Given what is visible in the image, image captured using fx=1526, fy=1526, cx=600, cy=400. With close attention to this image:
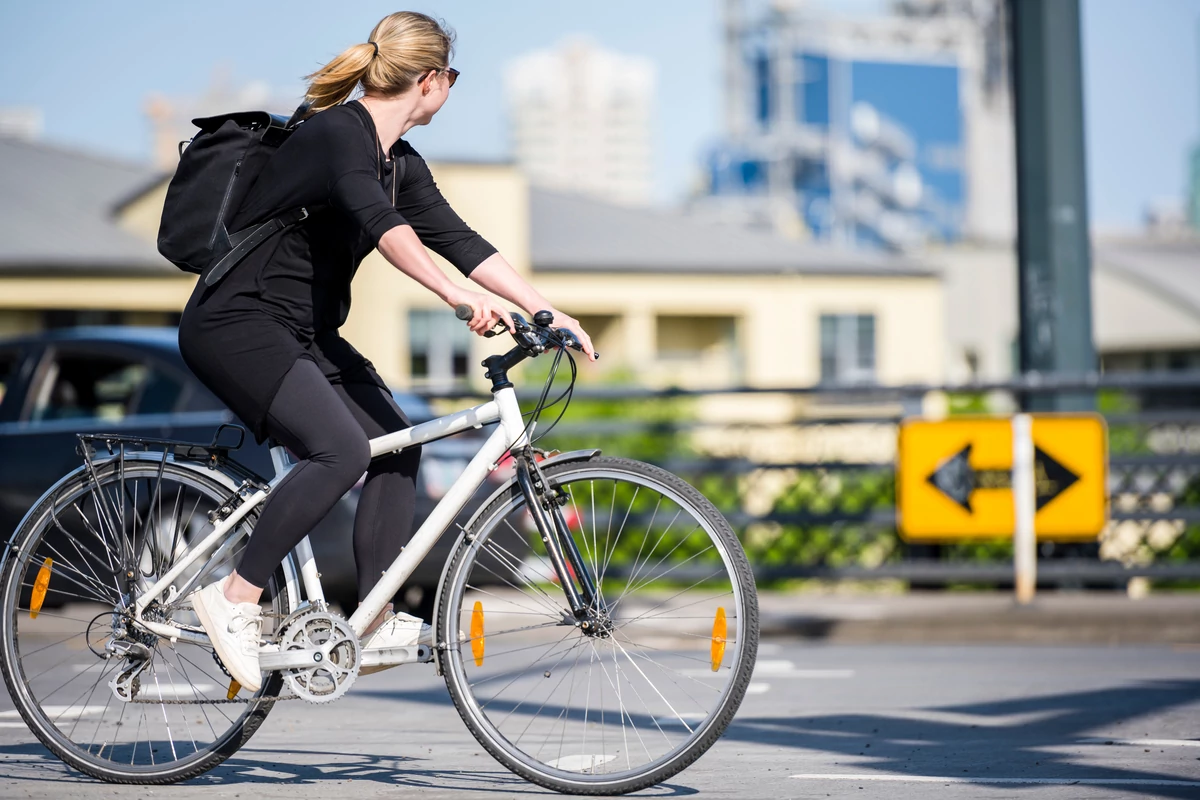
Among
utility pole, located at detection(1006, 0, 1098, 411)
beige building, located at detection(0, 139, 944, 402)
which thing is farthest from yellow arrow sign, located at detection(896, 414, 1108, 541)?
beige building, located at detection(0, 139, 944, 402)

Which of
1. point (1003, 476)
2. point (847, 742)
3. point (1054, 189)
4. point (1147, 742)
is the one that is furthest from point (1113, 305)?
point (847, 742)

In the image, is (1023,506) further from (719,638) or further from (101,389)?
(719,638)

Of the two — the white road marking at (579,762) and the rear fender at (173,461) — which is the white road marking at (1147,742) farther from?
the rear fender at (173,461)

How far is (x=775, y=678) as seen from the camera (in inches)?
267

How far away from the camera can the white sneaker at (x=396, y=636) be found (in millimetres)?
4031

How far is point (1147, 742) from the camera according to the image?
16.0 ft

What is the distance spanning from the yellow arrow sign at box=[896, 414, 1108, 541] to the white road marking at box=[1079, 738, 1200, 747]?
426cm

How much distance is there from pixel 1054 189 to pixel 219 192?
7.02m

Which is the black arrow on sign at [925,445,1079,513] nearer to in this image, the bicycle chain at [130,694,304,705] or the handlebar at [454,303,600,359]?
the handlebar at [454,303,600,359]

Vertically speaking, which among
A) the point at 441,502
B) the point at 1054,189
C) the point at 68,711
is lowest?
the point at 68,711

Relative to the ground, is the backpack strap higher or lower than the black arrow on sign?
higher

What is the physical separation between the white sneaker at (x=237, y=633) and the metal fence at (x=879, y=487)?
5532 millimetres

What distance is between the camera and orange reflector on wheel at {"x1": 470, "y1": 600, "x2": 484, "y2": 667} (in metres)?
4.03

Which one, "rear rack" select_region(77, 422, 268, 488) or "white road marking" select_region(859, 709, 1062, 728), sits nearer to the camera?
"rear rack" select_region(77, 422, 268, 488)
